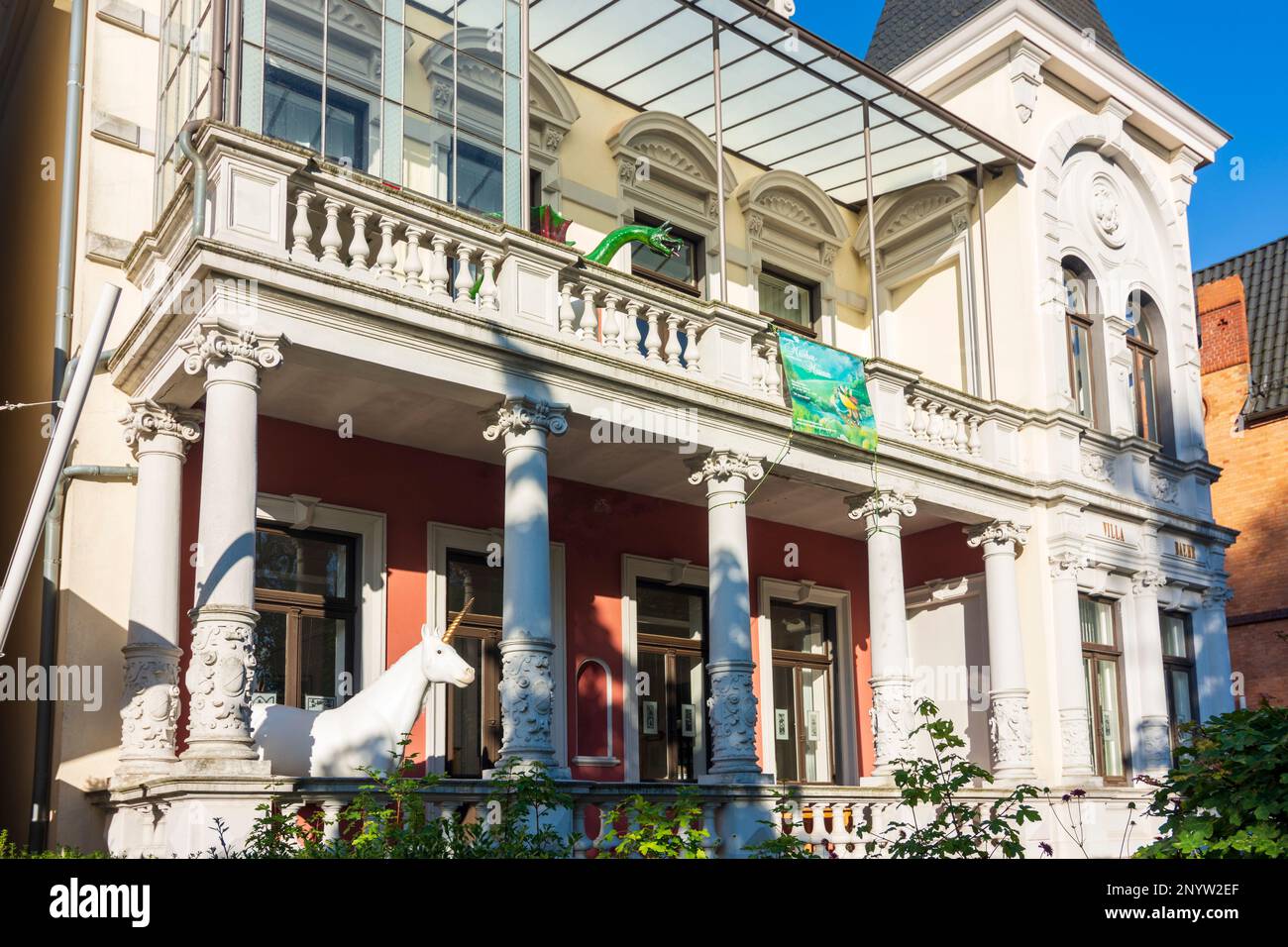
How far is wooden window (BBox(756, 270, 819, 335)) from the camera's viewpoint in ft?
64.2

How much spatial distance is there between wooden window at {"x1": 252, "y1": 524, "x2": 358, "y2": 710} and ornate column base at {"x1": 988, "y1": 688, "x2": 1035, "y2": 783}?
822cm

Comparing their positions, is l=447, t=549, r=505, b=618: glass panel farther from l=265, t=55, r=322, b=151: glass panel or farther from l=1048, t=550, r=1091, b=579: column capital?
l=1048, t=550, r=1091, b=579: column capital

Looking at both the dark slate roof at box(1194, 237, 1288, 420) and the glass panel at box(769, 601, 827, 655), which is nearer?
the glass panel at box(769, 601, 827, 655)

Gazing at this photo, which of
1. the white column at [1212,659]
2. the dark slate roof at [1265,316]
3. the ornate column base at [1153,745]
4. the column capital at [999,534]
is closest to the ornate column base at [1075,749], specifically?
the ornate column base at [1153,745]

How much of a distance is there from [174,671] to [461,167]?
532cm

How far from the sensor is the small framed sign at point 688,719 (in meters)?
17.1

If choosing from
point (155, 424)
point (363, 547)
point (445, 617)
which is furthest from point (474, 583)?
point (155, 424)

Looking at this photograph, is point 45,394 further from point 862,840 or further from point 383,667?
Result: point 862,840

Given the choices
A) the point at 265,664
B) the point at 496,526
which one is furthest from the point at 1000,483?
the point at 265,664

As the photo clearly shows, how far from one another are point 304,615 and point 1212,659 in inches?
550

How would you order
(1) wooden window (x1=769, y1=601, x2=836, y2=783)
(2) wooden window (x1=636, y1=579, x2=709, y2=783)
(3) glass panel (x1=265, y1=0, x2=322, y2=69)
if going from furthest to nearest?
(1) wooden window (x1=769, y1=601, x2=836, y2=783)
(2) wooden window (x1=636, y1=579, x2=709, y2=783)
(3) glass panel (x1=265, y1=0, x2=322, y2=69)

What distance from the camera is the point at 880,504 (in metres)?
15.9

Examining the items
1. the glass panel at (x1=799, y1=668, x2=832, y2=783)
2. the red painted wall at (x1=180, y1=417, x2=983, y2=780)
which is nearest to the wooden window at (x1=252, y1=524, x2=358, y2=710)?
the red painted wall at (x1=180, y1=417, x2=983, y2=780)

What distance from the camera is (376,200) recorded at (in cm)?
1184
